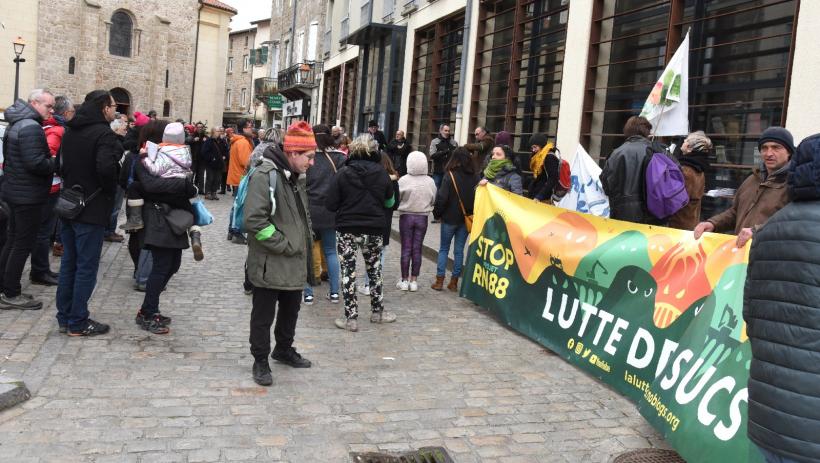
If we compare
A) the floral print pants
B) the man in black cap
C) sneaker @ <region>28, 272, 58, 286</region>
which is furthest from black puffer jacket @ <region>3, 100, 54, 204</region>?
the man in black cap

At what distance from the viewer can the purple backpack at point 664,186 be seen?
6.67 meters

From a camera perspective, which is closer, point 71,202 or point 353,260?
point 71,202

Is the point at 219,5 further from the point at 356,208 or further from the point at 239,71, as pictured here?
the point at 356,208

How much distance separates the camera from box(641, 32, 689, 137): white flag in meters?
7.59

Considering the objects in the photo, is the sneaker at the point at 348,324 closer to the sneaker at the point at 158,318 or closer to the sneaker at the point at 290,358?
the sneaker at the point at 290,358

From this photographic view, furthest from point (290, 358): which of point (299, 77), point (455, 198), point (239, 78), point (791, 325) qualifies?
point (239, 78)

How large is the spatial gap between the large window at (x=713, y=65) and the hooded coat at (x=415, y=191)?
11.7 feet

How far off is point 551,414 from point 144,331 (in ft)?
11.5

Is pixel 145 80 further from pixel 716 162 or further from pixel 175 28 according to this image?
→ pixel 716 162

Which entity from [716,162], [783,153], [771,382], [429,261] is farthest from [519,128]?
[771,382]

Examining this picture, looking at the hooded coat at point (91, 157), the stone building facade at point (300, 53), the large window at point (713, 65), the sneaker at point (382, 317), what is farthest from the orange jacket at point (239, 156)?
the stone building facade at point (300, 53)

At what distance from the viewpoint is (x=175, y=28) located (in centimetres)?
5250

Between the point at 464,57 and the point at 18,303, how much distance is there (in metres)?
11.9

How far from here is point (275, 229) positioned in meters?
5.10
